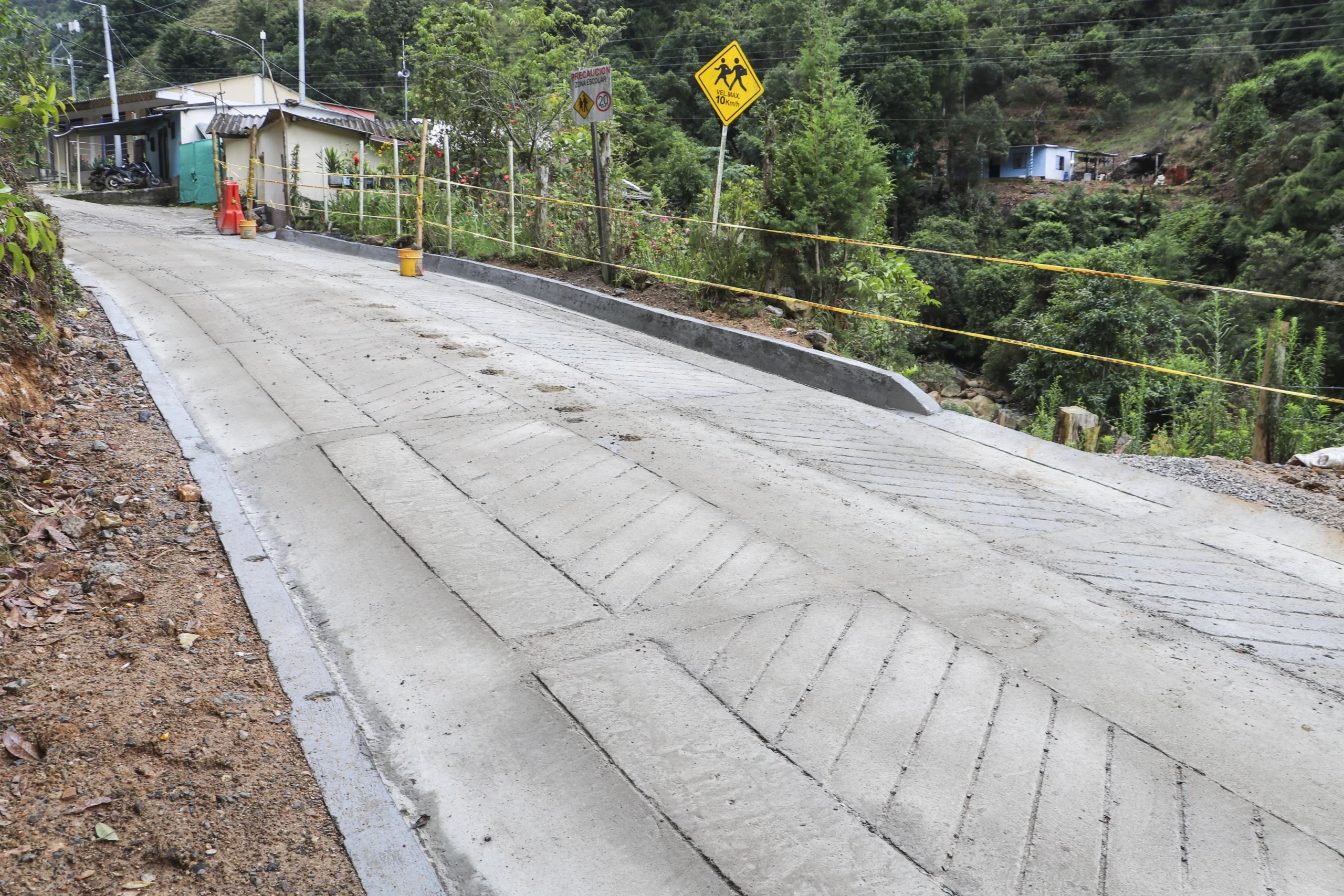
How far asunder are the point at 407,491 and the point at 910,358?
9.48 meters

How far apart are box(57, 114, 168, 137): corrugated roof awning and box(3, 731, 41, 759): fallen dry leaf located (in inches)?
1837

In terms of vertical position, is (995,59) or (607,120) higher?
(995,59)

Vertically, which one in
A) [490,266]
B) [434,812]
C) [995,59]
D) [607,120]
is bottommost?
[434,812]

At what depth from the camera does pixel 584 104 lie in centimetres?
1341

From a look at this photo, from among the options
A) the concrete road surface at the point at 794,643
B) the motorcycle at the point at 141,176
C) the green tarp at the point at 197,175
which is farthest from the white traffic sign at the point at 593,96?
the motorcycle at the point at 141,176

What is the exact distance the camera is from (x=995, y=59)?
2719 inches

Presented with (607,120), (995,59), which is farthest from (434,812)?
(995,59)

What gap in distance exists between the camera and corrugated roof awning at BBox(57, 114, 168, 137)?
4481cm

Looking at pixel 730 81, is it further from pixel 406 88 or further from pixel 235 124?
pixel 235 124

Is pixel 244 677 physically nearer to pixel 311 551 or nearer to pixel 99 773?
pixel 99 773

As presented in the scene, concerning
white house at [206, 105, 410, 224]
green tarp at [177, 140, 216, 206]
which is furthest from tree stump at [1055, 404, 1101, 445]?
green tarp at [177, 140, 216, 206]

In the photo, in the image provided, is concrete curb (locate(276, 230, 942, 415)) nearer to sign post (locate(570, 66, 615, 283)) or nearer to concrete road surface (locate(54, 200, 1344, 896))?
concrete road surface (locate(54, 200, 1344, 896))

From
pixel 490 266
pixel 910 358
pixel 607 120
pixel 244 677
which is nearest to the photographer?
pixel 244 677

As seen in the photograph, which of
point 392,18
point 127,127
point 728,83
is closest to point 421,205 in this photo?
point 728,83
